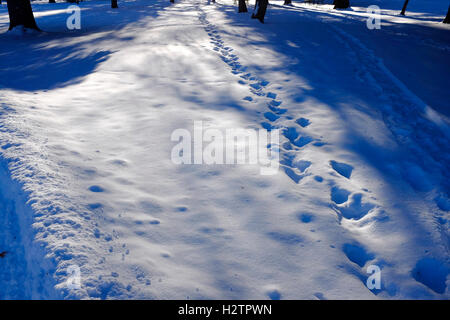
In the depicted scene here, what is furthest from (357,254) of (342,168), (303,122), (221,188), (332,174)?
(303,122)

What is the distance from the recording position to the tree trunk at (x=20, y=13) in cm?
870

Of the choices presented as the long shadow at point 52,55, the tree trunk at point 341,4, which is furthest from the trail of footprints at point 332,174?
the tree trunk at point 341,4

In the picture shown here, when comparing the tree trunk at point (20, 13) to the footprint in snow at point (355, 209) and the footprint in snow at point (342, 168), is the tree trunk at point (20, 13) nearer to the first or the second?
the footprint in snow at point (342, 168)

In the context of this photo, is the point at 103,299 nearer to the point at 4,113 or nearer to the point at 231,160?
the point at 231,160

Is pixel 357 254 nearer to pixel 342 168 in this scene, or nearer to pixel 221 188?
pixel 342 168

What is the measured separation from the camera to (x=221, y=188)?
2613 mm

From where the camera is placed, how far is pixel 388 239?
7.29 ft

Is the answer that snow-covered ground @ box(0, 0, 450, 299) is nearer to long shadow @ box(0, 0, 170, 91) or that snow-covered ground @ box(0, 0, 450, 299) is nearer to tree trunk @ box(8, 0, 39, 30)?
long shadow @ box(0, 0, 170, 91)

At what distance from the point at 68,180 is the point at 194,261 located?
139 centimetres

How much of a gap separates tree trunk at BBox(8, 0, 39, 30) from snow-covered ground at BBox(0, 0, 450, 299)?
483 centimetres

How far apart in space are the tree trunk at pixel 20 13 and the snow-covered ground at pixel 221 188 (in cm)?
483

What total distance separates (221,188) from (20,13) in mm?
10642

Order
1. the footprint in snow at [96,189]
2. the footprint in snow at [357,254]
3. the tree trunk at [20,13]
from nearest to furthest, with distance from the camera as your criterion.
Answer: the footprint in snow at [357,254], the footprint in snow at [96,189], the tree trunk at [20,13]
